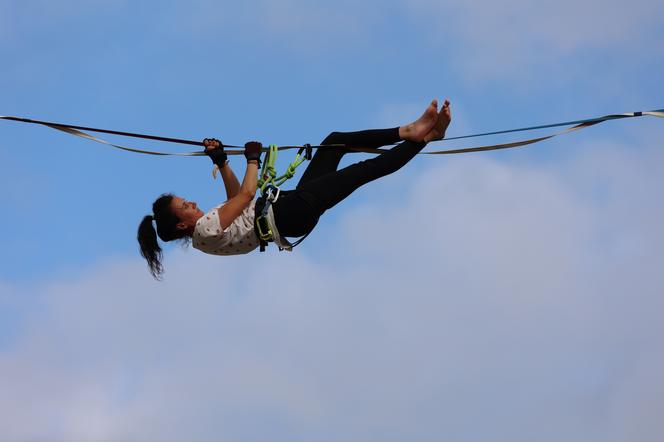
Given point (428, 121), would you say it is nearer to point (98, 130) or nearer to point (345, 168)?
point (345, 168)

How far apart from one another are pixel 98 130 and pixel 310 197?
6.61 ft

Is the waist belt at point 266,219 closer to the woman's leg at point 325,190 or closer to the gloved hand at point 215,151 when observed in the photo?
the woman's leg at point 325,190

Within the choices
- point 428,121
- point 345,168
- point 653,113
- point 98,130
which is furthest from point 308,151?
point 653,113

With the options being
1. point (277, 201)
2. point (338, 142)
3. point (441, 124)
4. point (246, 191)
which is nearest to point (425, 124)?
point (441, 124)

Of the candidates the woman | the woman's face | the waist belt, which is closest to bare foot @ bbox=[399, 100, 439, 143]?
the woman

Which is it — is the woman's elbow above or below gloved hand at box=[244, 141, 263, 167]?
below

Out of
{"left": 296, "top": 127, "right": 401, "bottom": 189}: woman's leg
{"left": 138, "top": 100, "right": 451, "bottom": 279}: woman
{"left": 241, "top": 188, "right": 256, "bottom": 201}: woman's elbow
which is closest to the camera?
{"left": 241, "top": 188, "right": 256, "bottom": 201}: woman's elbow

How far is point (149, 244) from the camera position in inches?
453

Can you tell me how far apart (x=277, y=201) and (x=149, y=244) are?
1.34 meters

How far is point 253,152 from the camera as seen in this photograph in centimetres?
1102

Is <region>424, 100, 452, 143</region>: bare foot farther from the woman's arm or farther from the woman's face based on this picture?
the woman's face

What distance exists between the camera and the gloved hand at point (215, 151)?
11.2 m

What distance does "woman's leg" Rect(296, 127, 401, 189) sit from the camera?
1147cm

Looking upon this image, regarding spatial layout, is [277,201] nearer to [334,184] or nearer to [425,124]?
[334,184]
